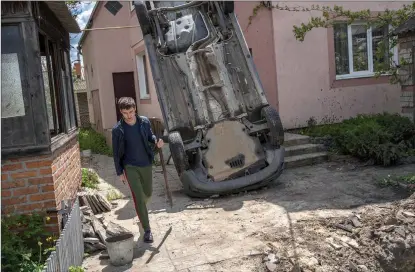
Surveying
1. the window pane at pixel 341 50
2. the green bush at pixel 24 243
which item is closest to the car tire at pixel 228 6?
the window pane at pixel 341 50

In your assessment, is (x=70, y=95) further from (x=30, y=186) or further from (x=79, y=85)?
(x=79, y=85)

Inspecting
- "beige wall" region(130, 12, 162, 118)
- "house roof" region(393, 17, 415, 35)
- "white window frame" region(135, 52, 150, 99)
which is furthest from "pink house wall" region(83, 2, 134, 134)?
"house roof" region(393, 17, 415, 35)

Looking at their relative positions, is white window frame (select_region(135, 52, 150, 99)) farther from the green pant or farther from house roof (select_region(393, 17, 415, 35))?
the green pant

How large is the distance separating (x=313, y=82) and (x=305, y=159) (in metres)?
2.89

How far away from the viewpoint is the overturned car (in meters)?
6.99

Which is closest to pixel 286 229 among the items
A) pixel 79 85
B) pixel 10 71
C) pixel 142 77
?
pixel 10 71

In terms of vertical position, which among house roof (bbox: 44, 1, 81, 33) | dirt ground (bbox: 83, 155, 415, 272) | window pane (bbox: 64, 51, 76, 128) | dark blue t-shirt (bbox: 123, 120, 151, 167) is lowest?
dirt ground (bbox: 83, 155, 415, 272)

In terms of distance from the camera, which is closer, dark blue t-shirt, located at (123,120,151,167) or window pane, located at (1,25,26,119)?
window pane, located at (1,25,26,119)

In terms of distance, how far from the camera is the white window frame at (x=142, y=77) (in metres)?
13.6

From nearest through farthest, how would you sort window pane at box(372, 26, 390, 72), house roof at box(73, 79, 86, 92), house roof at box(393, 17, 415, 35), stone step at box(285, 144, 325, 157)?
house roof at box(393, 17, 415, 35), stone step at box(285, 144, 325, 157), window pane at box(372, 26, 390, 72), house roof at box(73, 79, 86, 92)

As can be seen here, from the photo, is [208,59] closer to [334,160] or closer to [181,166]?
[181,166]

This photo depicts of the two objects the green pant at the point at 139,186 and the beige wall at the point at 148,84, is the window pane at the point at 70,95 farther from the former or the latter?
the beige wall at the point at 148,84

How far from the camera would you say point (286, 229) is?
16.5 ft

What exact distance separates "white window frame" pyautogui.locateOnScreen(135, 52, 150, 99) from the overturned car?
541cm
